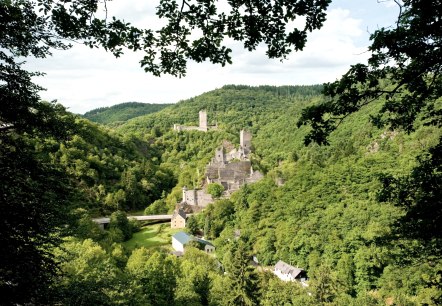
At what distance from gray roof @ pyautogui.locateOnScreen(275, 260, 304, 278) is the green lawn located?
500 inches

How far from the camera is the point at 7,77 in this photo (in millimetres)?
7289

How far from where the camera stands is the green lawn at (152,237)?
3790 centimetres

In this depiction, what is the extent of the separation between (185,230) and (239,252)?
20.0m

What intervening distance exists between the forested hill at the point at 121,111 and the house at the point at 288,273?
130653 mm

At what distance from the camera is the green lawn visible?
37903 mm

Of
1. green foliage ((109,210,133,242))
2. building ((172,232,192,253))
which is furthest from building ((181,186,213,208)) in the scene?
green foliage ((109,210,133,242))

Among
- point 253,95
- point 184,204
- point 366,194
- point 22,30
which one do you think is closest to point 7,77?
point 22,30

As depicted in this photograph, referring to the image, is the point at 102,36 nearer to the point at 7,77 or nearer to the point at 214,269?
the point at 7,77

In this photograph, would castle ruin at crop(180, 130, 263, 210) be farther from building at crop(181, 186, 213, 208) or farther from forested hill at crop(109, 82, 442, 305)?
forested hill at crop(109, 82, 442, 305)

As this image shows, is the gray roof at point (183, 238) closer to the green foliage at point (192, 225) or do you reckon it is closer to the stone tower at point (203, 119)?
the green foliage at point (192, 225)

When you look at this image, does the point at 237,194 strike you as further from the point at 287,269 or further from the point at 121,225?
the point at 287,269

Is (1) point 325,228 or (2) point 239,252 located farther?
(1) point 325,228

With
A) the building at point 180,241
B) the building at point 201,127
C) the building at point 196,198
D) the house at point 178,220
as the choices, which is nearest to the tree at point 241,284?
the building at point 180,241

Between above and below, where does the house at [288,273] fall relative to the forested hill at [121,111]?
below
